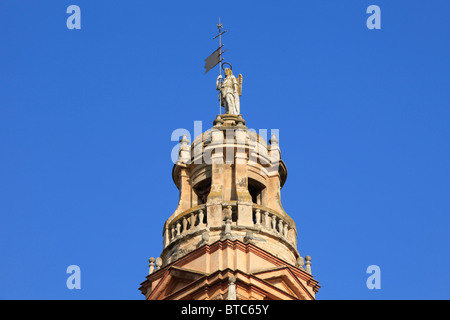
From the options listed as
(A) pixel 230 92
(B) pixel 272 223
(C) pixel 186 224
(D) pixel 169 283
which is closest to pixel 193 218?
(C) pixel 186 224

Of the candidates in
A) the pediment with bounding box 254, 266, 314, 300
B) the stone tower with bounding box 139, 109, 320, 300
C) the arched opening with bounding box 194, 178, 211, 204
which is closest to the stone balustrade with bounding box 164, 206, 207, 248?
the stone tower with bounding box 139, 109, 320, 300

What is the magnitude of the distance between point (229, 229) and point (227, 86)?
8.83 m

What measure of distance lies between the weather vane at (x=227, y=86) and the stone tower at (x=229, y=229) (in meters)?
0.90

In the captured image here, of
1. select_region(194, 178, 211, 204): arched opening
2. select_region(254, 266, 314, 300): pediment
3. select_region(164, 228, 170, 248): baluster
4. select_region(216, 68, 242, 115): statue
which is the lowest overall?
select_region(254, 266, 314, 300): pediment

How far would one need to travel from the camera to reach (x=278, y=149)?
5084 centimetres

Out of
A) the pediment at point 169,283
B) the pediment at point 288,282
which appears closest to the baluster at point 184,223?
the pediment at point 169,283

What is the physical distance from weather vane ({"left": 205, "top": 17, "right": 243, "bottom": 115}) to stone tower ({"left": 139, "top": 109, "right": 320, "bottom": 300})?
897mm

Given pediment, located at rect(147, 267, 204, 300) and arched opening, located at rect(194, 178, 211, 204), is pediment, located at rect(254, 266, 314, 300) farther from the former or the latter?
arched opening, located at rect(194, 178, 211, 204)

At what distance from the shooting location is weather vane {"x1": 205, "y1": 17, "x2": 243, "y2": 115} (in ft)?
173

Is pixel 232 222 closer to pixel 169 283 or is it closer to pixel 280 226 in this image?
pixel 280 226
